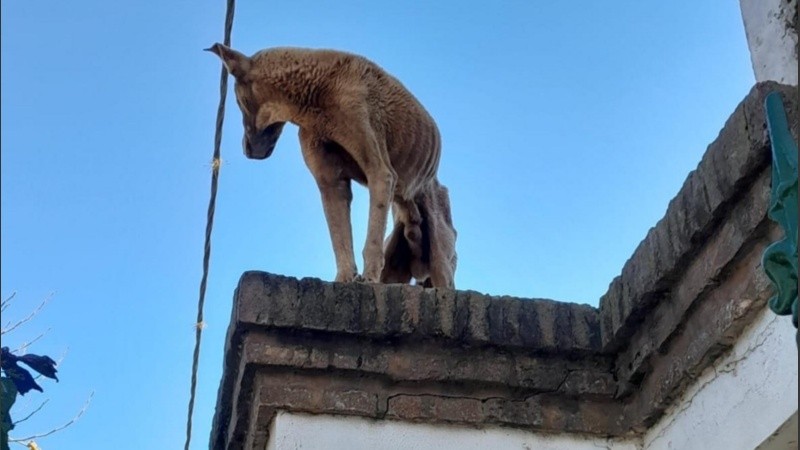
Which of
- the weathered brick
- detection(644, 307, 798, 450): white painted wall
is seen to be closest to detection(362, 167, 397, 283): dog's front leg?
the weathered brick

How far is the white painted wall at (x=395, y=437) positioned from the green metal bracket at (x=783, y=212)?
3.60 feet

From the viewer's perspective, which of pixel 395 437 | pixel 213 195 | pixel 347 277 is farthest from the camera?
pixel 213 195

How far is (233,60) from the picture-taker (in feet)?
12.6

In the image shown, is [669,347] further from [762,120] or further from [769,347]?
[762,120]

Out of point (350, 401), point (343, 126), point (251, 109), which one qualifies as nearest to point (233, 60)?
point (251, 109)

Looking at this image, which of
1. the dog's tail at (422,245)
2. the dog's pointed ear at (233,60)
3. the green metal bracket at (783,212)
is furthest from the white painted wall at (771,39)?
the dog's pointed ear at (233,60)

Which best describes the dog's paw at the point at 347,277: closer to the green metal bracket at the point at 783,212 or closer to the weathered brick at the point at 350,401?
the weathered brick at the point at 350,401

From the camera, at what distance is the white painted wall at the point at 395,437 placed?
3.09 m

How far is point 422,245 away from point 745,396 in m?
1.59

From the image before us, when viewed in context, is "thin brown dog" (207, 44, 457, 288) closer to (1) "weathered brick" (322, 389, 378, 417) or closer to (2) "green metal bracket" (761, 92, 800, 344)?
(1) "weathered brick" (322, 389, 378, 417)

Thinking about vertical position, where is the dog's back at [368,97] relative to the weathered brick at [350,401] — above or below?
above

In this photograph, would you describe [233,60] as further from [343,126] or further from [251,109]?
[343,126]

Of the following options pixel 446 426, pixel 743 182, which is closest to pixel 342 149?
pixel 446 426

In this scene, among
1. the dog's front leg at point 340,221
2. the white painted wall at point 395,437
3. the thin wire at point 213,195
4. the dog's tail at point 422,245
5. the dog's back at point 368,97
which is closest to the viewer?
the white painted wall at point 395,437
